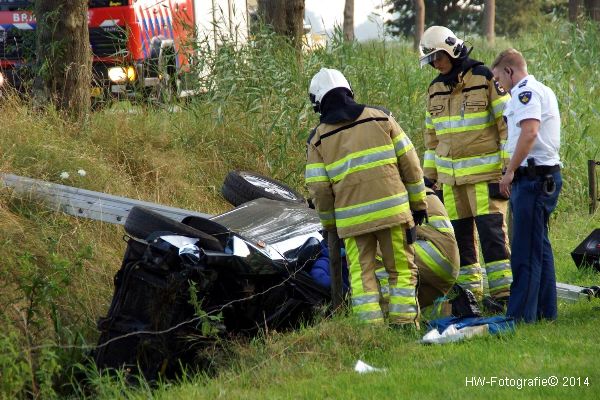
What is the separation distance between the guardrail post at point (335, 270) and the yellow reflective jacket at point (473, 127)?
128 cm

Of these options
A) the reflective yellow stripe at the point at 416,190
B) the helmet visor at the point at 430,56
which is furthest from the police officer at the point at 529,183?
the helmet visor at the point at 430,56

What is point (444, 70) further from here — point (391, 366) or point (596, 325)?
point (391, 366)

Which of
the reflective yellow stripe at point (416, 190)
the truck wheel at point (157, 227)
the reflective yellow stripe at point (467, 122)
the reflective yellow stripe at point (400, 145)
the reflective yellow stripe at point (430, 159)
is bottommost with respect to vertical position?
the truck wheel at point (157, 227)

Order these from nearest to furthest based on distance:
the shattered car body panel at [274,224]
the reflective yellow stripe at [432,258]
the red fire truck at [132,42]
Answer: the reflective yellow stripe at [432,258] → the shattered car body panel at [274,224] → the red fire truck at [132,42]

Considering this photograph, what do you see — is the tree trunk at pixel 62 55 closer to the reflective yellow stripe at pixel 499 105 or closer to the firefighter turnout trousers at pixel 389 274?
the reflective yellow stripe at pixel 499 105

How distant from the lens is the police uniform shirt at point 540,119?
6262 millimetres

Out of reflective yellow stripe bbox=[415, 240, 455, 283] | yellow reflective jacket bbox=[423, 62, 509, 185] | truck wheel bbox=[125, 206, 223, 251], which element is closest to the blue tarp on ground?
reflective yellow stripe bbox=[415, 240, 455, 283]

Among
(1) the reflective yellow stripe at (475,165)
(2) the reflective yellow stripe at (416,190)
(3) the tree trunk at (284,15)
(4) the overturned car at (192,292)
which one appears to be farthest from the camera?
(3) the tree trunk at (284,15)

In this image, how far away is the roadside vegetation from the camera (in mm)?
5371

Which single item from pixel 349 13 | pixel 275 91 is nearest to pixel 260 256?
pixel 275 91

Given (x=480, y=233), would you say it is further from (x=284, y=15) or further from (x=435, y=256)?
(x=284, y=15)

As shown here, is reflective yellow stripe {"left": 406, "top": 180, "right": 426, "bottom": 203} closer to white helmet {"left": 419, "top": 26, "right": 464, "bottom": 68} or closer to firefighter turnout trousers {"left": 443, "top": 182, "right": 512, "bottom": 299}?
firefighter turnout trousers {"left": 443, "top": 182, "right": 512, "bottom": 299}

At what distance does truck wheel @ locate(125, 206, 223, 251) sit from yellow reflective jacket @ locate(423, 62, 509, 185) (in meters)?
1.97

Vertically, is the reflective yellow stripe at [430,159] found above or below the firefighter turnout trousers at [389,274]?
→ above
